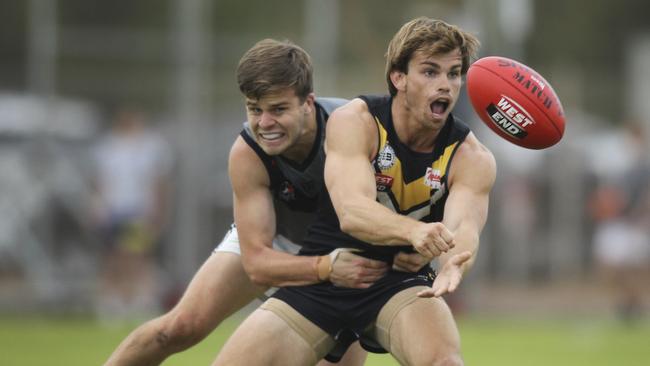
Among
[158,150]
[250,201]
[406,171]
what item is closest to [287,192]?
[250,201]

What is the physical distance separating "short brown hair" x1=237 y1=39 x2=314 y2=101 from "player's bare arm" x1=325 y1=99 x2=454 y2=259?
0.34 m

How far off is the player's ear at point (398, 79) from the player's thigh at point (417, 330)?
3.51 ft

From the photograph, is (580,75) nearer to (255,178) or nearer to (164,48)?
(164,48)

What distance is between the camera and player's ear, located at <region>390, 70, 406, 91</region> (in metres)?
6.84

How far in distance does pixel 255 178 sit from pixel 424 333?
4.55ft

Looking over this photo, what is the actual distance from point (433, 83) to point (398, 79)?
258 millimetres

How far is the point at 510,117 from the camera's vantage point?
6727mm

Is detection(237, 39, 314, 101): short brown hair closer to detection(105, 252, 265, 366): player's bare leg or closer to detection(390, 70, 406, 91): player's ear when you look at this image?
detection(390, 70, 406, 91): player's ear

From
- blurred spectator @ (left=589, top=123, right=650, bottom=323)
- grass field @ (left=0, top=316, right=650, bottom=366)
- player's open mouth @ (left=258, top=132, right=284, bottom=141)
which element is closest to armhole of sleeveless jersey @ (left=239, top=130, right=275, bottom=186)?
player's open mouth @ (left=258, top=132, right=284, bottom=141)

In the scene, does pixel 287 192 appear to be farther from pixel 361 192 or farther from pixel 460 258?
pixel 460 258

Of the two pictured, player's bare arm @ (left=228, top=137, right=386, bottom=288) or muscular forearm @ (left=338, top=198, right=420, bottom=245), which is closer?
muscular forearm @ (left=338, top=198, right=420, bottom=245)

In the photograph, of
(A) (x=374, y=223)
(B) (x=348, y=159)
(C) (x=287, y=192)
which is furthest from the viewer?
(C) (x=287, y=192)

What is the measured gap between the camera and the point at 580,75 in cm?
2252

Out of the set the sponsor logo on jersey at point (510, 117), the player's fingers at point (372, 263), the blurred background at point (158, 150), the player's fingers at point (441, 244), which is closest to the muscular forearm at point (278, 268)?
the player's fingers at point (372, 263)
